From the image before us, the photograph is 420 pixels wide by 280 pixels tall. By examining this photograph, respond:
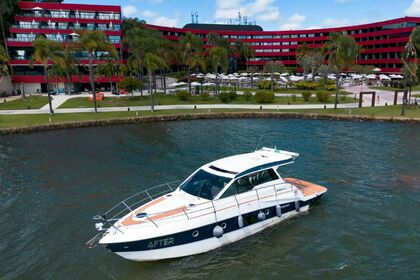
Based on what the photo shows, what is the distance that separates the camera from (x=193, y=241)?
14719mm

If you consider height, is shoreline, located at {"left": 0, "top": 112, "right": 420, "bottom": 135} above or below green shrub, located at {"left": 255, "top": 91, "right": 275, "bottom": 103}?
below

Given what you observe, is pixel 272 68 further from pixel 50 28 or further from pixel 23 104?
pixel 50 28

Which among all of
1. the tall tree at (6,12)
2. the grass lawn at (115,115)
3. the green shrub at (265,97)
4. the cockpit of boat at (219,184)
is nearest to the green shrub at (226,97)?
the green shrub at (265,97)

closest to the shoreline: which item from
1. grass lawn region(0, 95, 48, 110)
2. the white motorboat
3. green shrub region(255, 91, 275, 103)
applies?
green shrub region(255, 91, 275, 103)

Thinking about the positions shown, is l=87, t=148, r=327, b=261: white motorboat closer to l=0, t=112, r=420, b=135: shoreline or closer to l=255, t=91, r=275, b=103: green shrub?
l=0, t=112, r=420, b=135: shoreline

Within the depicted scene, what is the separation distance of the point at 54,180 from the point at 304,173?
18538 millimetres

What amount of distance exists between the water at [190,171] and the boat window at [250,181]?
2423 mm

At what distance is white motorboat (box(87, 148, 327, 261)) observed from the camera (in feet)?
45.6

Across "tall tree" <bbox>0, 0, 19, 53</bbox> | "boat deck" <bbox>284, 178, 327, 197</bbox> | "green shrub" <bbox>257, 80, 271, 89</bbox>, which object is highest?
"tall tree" <bbox>0, 0, 19, 53</bbox>

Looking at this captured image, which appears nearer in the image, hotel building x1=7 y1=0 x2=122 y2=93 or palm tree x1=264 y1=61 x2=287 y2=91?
palm tree x1=264 y1=61 x2=287 y2=91

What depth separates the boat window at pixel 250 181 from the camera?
646 inches

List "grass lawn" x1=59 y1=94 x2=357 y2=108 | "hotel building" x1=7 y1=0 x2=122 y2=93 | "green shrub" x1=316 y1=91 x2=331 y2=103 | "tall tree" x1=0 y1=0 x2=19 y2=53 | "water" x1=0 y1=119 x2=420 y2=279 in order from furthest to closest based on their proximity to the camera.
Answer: "tall tree" x1=0 y1=0 x2=19 y2=53, "hotel building" x1=7 y1=0 x2=122 y2=93, "grass lawn" x1=59 y1=94 x2=357 y2=108, "green shrub" x1=316 y1=91 x2=331 y2=103, "water" x1=0 y1=119 x2=420 y2=279

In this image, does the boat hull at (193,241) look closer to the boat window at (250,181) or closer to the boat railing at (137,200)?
the boat window at (250,181)

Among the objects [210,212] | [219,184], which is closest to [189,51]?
[219,184]
